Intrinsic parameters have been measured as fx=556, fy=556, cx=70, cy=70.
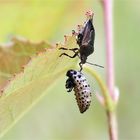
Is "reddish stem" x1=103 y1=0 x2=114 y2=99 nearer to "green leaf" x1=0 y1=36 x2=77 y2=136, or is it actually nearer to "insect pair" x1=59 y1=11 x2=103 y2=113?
"insect pair" x1=59 y1=11 x2=103 y2=113

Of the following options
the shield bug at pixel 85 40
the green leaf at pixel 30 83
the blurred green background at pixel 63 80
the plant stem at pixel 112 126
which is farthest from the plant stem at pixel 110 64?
the blurred green background at pixel 63 80

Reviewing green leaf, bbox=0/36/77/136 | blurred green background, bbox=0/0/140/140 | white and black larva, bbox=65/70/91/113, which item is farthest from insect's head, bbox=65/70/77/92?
blurred green background, bbox=0/0/140/140

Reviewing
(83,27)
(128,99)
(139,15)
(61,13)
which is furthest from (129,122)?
(83,27)

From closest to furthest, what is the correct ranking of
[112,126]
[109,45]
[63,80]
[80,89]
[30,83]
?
[30,83] → [112,126] → [80,89] → [109,45] → [63,80]

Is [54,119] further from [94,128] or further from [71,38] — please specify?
[71,38]

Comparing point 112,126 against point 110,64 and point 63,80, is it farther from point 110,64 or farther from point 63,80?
point 63,80

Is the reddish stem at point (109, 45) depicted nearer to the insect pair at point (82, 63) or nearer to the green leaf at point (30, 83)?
the insect pair at point (82, 63)

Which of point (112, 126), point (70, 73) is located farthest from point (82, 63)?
point (112, 126)
